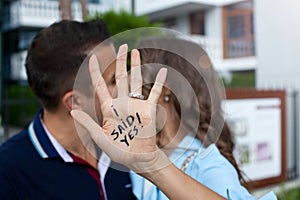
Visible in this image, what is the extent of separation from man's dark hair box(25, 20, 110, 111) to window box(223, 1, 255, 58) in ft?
43.0

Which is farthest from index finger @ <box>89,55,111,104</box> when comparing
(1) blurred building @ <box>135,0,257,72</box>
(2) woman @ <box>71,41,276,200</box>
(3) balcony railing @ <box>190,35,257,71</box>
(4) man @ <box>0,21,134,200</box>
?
(3) balcony railing @ <box>190,35,257,71</box>

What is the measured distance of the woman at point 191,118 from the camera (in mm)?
1102

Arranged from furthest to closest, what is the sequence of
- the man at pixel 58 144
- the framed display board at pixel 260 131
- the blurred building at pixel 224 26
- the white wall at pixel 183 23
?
the white wall at pixel 183 23 → the blurred building at pixel 224 26 → the framed display board at pixel 260 131 → the man at pixel 58 144

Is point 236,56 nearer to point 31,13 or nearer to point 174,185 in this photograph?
point 31,13

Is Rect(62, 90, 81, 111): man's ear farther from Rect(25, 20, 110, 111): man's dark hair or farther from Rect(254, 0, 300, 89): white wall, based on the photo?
Rect(254, 0, 300, 89): white wall

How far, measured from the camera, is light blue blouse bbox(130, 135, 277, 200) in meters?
1.02

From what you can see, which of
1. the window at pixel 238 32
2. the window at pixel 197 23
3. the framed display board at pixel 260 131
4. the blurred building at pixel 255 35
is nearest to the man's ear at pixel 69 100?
the blurred building at pixel 255 35

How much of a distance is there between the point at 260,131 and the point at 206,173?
4.07 metres

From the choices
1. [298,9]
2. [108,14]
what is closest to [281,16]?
[298,9]

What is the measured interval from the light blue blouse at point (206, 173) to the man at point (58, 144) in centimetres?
16

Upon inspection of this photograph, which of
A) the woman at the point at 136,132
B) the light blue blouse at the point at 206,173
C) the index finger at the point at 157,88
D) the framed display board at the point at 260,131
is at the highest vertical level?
the index finger at the point at 157,88

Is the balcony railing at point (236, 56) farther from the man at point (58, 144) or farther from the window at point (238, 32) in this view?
the man at point (58, 144)

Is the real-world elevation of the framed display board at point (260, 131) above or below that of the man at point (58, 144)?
below

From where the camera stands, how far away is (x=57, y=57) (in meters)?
1.37
